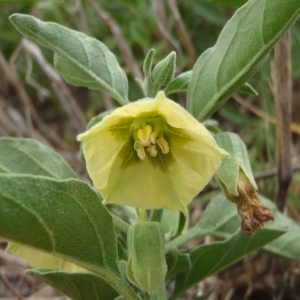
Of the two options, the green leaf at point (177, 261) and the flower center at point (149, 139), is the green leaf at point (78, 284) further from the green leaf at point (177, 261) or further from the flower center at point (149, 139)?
the flower center at point (149, 139)

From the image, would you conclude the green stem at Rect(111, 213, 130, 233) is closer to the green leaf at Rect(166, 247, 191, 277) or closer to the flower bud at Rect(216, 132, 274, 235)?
the green leaf at Rect(166, 247, 191, 277)

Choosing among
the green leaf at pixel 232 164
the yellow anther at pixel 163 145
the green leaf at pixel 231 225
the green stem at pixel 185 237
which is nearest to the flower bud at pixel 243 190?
the green leaf at pixel 232 164

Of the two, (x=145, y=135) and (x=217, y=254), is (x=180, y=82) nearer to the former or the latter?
(x=145, y=135)

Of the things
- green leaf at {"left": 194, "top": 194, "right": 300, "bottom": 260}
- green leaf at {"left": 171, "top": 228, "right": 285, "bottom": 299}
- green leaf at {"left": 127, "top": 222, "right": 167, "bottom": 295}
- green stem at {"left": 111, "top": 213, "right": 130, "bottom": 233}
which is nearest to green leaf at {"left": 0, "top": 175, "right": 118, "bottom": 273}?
green leaf at {"left": 127, "top": 222, "right": 167, "bottom": 295}

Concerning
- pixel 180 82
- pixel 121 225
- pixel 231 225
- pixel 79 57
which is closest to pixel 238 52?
pixel 180 82

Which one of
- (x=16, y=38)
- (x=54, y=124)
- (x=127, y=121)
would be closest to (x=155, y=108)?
(x=127, y=121)

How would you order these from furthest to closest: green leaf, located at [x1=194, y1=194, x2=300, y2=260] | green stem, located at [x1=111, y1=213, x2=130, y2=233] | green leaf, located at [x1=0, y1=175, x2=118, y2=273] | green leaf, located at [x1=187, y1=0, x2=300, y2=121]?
green leaf, located at [x1=194, y1=194, x2=300, y2=260] → green stem, located at [x1=111, y1=213, x2=130, y2=233] → green leaf, located at [x1=187, y1=0, x2=300, y2=121] → green leaf, located at [x1=0, y1=175, x2=118, y2=273]

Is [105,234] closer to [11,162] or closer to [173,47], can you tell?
[11,162]
